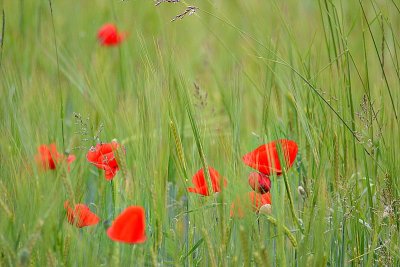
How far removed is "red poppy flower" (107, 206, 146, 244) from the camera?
119 centimetres

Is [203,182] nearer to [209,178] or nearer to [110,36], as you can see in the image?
[209,178]

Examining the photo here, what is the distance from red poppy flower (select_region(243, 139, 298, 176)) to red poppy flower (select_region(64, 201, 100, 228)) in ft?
0.85

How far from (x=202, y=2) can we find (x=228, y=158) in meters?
2.45

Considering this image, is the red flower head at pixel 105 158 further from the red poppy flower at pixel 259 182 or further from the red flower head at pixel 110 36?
the red flower head at pixel 110 36

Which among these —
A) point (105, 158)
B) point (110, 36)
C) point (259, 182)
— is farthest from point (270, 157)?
point (110, 36)

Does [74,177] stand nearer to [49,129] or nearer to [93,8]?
[49,129]

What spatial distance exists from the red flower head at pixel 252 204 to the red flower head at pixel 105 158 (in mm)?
223

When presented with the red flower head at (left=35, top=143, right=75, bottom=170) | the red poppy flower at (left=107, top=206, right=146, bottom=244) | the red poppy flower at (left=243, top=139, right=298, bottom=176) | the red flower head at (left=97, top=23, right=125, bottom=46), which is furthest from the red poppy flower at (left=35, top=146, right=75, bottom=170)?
the red flower head at (left=97, top=23, right=125, bottom=46)

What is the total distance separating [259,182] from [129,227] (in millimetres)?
358

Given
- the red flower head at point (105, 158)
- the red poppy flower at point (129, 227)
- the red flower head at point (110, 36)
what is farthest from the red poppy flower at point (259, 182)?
the red flower head at point (110, 36)

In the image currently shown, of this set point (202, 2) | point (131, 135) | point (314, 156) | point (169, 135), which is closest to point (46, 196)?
point (169, 135)

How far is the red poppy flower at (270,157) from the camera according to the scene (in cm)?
141

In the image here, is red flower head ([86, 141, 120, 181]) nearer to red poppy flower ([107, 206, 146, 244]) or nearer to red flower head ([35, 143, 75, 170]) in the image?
red flower head ([35, 143, 75, 170])

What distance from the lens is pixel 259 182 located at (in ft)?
4.87
